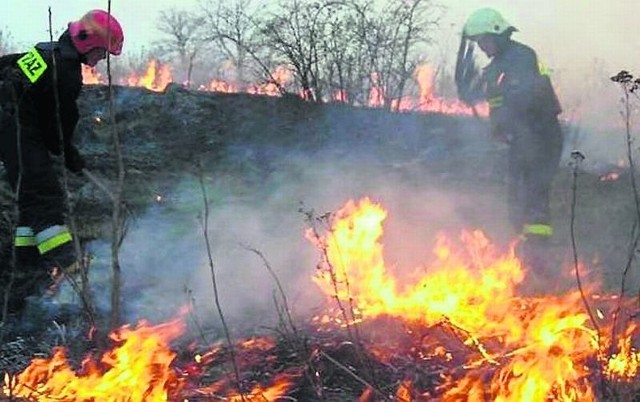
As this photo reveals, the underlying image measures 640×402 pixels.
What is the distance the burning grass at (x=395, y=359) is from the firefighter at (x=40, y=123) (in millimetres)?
1192

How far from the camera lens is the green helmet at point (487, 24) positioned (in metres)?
6.42

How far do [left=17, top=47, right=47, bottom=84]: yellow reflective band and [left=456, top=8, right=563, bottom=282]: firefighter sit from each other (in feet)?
11.5

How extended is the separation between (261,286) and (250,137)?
4.94 metres

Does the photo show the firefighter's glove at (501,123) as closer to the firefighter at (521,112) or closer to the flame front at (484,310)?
the firefighter at (521,112)

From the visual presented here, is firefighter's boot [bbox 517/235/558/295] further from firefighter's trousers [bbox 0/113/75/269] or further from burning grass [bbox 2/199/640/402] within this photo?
firefighter's trousers [bbox 0/113/75/269]

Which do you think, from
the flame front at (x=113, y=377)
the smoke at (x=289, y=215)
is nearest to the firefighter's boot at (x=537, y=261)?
the smoke at (x=289, y=215)

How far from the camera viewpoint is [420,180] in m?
9.09

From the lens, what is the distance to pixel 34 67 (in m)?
5.03

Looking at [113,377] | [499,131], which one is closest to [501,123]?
[499,131]

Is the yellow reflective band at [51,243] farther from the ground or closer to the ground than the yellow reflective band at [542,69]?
closer to the ground

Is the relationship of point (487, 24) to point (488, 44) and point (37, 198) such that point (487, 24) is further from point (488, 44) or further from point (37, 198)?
point (37, 198)

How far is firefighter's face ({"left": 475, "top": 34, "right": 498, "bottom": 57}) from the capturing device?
21.2 feet

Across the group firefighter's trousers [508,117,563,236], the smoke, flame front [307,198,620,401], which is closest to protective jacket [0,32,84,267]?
the smoke

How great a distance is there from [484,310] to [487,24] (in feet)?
10.2
